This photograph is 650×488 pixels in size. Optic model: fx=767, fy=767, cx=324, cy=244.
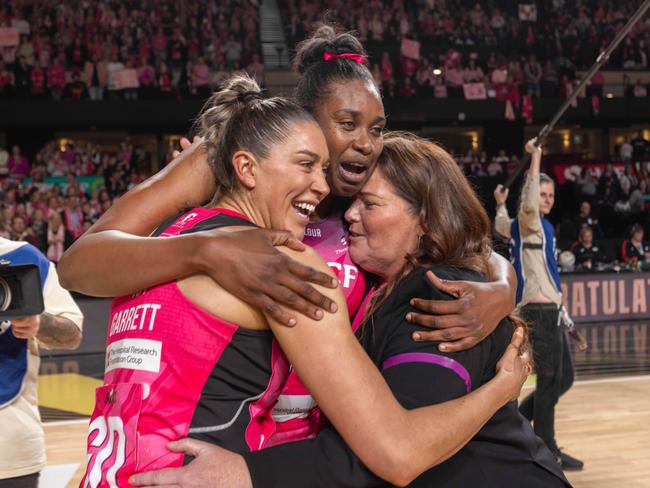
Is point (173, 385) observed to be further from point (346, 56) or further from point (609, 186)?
point (609, 186)

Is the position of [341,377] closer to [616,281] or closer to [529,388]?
[529,388]

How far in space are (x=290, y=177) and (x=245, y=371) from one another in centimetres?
37

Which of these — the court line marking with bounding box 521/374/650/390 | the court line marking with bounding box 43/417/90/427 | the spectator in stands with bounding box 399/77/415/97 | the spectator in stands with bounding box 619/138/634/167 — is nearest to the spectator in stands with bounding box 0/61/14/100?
the spectator in stands with bounding box 399/77/415/97

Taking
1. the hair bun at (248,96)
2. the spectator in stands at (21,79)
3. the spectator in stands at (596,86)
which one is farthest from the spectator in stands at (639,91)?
the hair bun at (248,96)

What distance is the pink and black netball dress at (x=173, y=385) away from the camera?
4.23 ft

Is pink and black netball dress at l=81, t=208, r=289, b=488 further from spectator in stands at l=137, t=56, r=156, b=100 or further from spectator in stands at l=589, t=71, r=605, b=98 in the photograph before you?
spectator in stands at l=589, t=71, r=605, b=98

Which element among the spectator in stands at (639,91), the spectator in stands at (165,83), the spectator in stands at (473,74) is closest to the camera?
the spectator in stands at (165,83)

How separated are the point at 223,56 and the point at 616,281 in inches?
385

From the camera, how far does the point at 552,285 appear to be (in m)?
5.01

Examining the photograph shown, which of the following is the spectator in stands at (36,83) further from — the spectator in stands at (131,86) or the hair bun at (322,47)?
the hair bun at (322,47)

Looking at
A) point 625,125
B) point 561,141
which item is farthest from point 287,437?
point 561,141

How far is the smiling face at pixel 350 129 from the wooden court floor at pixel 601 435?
322cm

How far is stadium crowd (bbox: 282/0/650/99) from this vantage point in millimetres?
17984

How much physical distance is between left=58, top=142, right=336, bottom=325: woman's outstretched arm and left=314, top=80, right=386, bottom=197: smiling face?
0.37 metres
